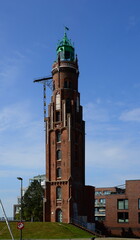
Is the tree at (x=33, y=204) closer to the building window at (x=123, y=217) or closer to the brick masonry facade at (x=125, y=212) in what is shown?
the brick masonry facade at (x=125, y=212)

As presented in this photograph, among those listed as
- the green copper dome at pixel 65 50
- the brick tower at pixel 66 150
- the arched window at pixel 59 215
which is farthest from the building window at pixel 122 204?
the green copper dome at pixel 65 50

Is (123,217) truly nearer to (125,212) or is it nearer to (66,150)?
(125,212)

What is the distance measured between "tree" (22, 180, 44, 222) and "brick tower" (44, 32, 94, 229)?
1131 centimetres

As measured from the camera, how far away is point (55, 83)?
100188mm

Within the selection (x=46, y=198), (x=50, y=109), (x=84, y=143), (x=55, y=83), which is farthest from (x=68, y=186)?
(x=55, y=83)

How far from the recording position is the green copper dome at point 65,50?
334ft

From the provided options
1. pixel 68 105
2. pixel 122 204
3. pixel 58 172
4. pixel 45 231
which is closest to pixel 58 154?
pixel 58 172

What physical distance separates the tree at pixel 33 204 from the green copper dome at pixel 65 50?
121 ft

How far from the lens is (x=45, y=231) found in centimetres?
7275

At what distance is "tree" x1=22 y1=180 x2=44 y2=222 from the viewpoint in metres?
101

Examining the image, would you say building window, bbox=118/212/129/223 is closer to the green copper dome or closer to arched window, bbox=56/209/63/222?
arched window, bbox=56/209/63/222

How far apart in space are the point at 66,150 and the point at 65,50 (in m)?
28.2

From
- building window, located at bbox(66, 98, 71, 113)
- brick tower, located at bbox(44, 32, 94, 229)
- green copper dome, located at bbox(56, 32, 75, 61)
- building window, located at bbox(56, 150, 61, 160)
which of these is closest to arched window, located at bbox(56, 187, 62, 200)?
brick tower, located at bbox(44, 32, 94, 229)

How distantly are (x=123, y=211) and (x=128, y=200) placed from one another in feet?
10.1
